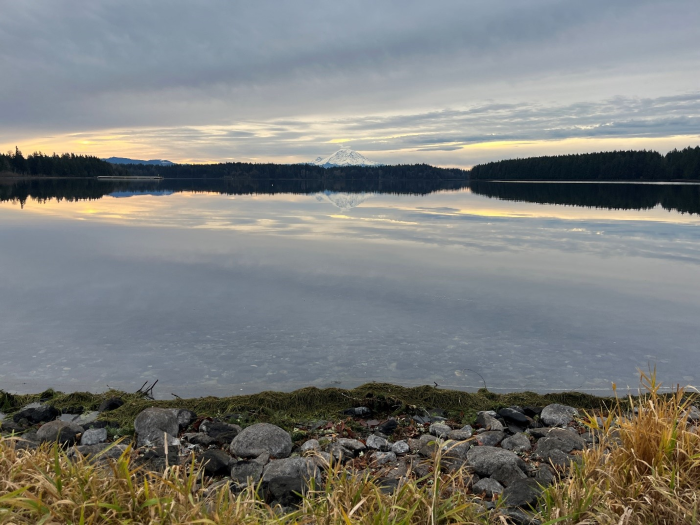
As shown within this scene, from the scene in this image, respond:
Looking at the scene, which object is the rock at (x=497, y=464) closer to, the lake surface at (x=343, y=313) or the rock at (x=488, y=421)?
the rock at (x=488, y=421)

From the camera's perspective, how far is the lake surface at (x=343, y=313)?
281 inches

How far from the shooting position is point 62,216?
2870 cm

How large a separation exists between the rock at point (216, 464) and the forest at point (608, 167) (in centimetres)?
12012

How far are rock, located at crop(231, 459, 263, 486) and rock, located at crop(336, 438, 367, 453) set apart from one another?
0.94 meters

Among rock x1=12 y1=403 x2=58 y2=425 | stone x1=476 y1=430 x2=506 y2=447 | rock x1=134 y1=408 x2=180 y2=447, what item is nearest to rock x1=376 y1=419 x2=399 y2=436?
stone x1=476 y1=430 x2=506 y2=447

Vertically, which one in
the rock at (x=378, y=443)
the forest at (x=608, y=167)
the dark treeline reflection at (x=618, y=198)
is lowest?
the rock at (x=378, y=443)

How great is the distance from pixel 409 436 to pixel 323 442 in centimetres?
98

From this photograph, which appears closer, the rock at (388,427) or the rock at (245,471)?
the rock at (245,471)

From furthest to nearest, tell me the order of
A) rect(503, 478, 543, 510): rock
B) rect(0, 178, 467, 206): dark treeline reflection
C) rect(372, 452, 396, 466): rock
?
1. rect(0, 178, 467, 206): dark treeline reflection
2. rect(372, 452, 396, 466): rock
3. rect(503, 478, 543, 510): rock

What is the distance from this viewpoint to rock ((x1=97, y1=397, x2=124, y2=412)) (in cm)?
602

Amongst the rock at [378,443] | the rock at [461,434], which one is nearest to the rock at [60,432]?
the rock at [378,443]

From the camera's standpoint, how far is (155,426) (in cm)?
543

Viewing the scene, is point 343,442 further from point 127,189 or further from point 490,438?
point 127,189

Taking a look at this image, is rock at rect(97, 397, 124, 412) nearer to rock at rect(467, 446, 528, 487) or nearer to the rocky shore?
the rocky shore
